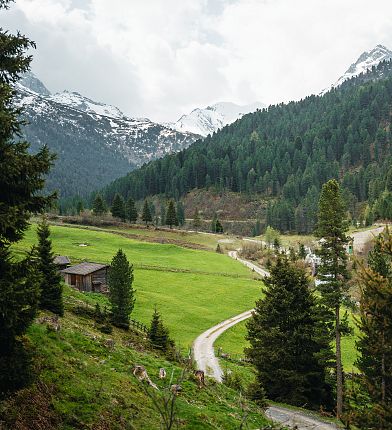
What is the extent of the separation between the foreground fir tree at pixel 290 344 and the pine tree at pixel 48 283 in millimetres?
16041

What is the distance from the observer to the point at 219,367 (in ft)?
136

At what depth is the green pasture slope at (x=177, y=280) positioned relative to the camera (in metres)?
61.2

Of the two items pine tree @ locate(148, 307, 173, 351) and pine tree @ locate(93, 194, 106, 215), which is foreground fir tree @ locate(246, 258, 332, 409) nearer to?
pine tree @ locate(148, 307, 173, 351)

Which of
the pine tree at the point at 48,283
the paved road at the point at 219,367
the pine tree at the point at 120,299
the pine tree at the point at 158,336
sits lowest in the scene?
the paved road at the point at 219,367

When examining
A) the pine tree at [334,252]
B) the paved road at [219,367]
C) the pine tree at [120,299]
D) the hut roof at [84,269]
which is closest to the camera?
the paved road at [219,367]

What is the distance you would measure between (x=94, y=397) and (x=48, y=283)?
752 inches

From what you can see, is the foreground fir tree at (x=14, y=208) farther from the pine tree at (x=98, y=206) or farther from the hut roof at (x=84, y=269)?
the pine tree at (x=98, y=206)

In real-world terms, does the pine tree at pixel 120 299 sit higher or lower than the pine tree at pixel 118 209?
lower

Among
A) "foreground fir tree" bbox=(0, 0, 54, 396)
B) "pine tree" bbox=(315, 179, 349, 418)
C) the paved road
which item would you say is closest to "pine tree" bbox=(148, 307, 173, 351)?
the paved road

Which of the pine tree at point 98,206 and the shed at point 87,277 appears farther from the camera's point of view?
the pine tree at point 98,206

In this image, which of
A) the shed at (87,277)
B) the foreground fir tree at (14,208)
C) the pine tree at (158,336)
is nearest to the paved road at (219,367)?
the pine tree at (158,336)

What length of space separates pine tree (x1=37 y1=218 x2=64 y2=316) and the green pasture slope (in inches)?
797

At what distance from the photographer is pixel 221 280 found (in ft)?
286

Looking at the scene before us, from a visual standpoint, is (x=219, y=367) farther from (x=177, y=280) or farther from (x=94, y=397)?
(x=177, y=280)
